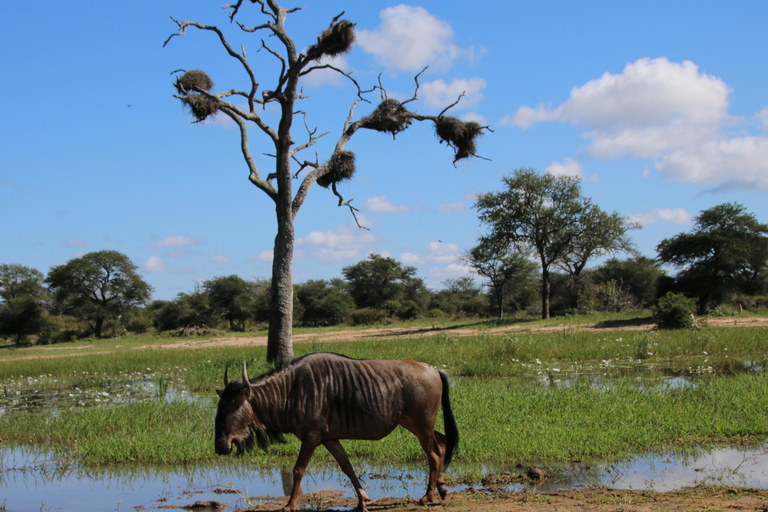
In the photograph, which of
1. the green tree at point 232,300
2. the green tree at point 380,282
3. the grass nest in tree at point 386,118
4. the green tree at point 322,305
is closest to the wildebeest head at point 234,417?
the grass nest in tree at point 386,118

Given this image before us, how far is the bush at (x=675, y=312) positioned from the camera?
64.2ft

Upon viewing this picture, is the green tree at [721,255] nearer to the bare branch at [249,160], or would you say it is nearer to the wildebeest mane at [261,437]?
the bare branch at [249,160]

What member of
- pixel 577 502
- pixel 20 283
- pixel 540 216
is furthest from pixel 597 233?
pixel 20 283

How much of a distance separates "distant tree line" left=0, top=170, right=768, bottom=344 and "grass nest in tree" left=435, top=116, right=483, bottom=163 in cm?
882

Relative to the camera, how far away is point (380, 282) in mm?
54250

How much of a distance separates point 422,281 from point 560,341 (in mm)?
40801

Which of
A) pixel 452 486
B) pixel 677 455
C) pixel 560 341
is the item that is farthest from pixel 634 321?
pixel 452 486

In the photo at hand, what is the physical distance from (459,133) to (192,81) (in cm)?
750

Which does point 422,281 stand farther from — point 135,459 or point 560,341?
point 135,459

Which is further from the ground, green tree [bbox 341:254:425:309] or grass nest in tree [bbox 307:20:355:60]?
grass nest in tree [bbox 307:20:355:60]

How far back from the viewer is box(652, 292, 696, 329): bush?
19.6m

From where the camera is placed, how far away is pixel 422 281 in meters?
56.3

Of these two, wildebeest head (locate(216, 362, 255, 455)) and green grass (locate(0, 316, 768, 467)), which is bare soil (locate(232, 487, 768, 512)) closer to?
wildebeest head (locate(216, 362, 255, 455))

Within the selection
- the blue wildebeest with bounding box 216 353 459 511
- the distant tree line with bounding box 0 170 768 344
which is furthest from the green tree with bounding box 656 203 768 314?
the blue wildebeest with bounding box 216 353 459 511
